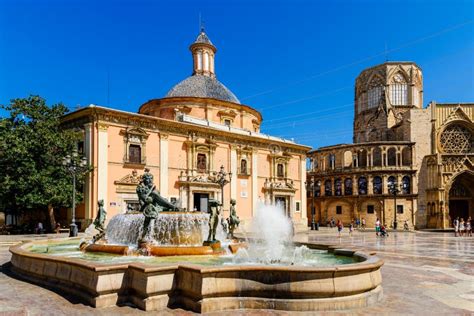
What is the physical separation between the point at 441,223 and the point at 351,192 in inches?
370

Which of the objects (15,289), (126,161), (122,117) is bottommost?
(15,289)

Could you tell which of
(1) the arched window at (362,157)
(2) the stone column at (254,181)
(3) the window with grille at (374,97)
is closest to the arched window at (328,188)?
(1) the arched window at (362,157)

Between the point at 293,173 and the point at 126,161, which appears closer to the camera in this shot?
the point at 126,161

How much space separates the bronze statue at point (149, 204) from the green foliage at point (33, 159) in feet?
40.4

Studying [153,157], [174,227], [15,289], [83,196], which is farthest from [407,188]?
[15,289]

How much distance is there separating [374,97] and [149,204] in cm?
5225

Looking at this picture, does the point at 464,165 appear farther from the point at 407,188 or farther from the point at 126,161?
the point at 126,161

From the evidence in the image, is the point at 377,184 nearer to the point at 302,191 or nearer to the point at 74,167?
the point at 302,191

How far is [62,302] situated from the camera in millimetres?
6281

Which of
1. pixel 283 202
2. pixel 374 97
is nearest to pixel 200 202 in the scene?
pixel 283 202

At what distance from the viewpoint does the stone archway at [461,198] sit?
4322 centimetres

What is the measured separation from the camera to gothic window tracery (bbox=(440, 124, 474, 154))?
44.5 meters

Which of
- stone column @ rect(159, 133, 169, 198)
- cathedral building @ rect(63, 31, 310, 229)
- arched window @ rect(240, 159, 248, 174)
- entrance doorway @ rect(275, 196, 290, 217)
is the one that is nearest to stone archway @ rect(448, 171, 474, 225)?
cathedral building @ rect(63, 31, 310, 229)

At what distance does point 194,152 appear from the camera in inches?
1117
